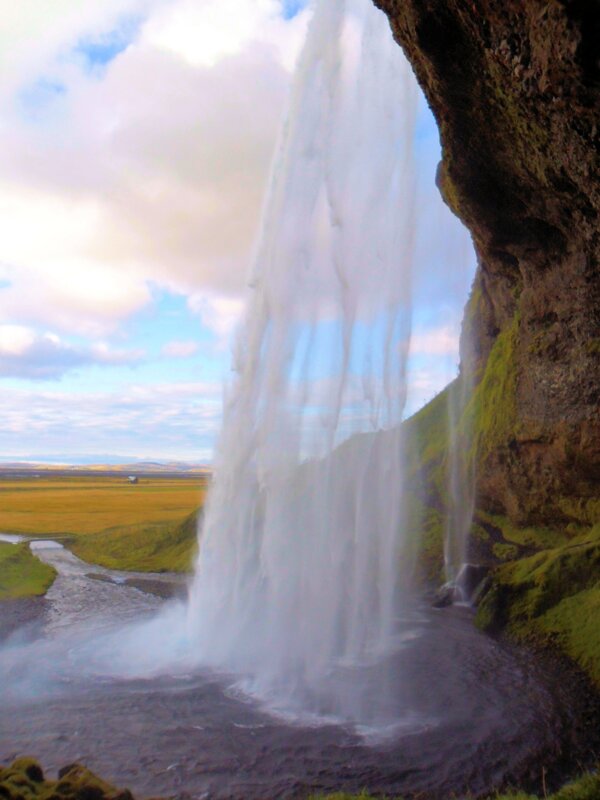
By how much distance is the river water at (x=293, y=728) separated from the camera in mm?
13078

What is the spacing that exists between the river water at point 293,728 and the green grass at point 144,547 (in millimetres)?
21495

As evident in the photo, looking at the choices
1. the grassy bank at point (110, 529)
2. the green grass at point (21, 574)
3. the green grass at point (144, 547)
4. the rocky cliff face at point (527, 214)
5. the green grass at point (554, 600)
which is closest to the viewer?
the rocky cliff face at point (527, 214)

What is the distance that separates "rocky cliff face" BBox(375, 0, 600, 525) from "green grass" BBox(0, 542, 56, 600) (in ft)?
89.2

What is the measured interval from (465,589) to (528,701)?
38.9 ft

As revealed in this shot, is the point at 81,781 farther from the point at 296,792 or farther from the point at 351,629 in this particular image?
the point at 351,629

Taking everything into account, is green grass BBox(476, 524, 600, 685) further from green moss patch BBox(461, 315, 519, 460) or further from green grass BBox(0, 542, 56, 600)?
green grass BBox(0, 542, 56, 600)

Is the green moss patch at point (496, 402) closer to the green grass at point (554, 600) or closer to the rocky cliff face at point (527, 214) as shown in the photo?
the rocky cliff face at point (527, 214)

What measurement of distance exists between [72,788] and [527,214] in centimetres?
2354

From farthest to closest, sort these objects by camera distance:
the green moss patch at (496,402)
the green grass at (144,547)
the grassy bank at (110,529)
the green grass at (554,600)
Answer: the green grass at (144,547) < the grassy bank at (110,529) < the green moss patch at (496,402) < the green grass at (554,600)

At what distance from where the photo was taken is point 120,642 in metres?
24.1

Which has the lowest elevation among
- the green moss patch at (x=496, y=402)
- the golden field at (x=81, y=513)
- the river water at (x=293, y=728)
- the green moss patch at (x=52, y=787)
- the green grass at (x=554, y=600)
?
the golden field at (x=81, y=513)

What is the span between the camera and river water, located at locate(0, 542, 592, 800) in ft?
42.9

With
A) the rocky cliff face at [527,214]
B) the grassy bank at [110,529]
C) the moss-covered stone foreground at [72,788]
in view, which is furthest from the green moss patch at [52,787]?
the grassy bank at [110,529]

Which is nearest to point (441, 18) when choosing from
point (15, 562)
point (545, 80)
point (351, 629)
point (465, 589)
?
point (545, 80)
